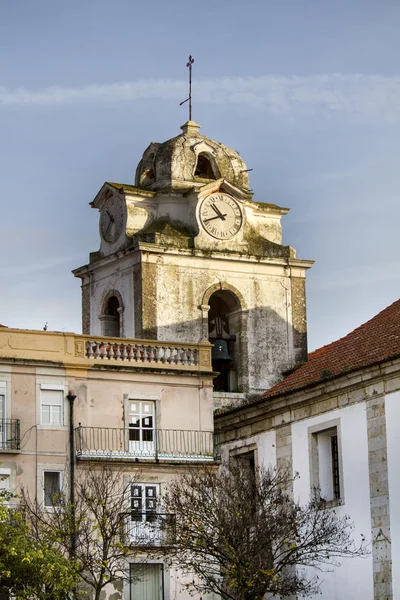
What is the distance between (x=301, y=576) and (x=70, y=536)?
285 inches

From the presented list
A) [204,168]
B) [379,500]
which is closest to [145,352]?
[379,500]

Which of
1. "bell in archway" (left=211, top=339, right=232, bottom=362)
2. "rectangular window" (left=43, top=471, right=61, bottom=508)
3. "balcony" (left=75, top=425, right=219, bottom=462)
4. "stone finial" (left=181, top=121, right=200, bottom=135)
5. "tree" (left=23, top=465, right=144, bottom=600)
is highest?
"stone finial" (left=181, top=121, right=200, bottom=135)

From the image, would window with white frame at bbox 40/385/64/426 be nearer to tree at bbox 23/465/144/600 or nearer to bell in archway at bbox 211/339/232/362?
tree at bbox 23/465/144/600

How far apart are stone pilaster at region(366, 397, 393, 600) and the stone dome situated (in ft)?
42.1

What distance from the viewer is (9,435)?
47250 mm

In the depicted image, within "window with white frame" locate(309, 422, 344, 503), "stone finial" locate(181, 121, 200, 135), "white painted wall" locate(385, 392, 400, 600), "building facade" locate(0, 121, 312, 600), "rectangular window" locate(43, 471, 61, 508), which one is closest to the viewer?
"white painted wall" locate(385, 392, 400, 600)

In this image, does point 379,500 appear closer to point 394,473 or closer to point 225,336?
point 394,473

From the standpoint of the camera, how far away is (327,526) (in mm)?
46250

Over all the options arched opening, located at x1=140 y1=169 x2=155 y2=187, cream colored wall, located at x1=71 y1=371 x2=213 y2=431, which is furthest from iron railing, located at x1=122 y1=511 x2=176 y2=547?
arched opening, located at x1=140 y1=169 x2=155 y2=187

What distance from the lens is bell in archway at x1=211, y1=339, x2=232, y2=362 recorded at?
2144 inches

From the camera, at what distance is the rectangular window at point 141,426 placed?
49.0m

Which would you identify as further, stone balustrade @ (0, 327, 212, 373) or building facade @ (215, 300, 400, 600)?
stone balustrade @ (0, 327, 212, 373)

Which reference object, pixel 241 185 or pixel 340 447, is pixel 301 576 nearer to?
pixel 340 447

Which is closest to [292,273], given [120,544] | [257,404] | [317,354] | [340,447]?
[317,354]
